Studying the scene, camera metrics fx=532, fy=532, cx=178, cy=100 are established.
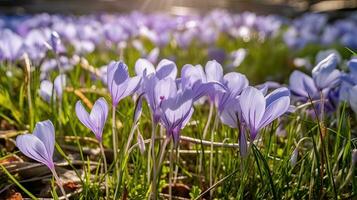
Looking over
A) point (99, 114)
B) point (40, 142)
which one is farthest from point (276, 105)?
point (40, 142)

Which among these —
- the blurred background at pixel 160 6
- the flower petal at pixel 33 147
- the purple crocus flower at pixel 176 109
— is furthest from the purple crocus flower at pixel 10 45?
the blurred background at pixel 160 6

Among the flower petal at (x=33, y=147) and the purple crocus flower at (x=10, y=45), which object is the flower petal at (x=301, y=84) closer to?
the flower petal at (x=33, y=147)

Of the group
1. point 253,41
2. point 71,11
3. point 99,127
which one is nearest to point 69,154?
point 99,127

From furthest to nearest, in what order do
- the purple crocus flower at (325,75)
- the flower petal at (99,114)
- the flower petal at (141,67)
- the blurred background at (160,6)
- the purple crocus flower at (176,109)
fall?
the blurred background at (160,6), the purple crocus flower at (325,75), the flower petal at (141,67), the flower petal at (99,114), the purple crocus flower at (176,109)

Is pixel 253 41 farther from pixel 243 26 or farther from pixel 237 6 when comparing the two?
pixel 237 6

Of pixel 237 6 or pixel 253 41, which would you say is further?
pixel 237 6
